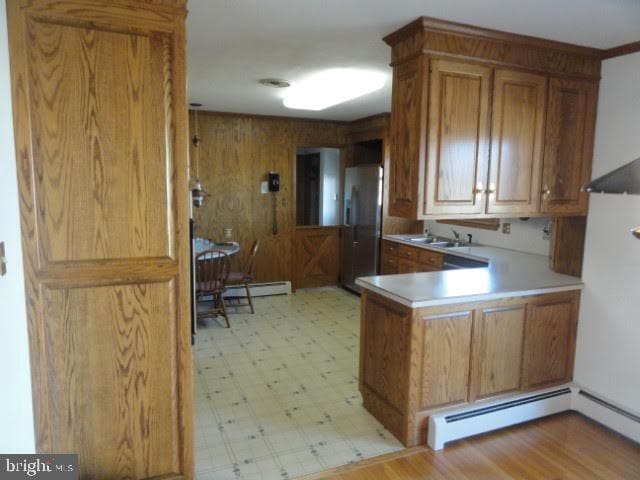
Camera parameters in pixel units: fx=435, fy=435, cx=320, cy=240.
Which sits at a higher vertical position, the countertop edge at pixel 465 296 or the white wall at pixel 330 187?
the white wall at pixel 330 187

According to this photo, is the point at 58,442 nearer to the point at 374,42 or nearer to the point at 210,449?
the point at 210,449

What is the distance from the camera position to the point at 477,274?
313cm

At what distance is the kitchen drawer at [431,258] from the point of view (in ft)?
14.4

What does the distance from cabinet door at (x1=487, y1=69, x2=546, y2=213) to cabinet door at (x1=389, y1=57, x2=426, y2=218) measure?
0.51 meters

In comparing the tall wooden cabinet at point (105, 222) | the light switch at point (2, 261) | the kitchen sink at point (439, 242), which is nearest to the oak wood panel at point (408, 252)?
the kitchen sink at point (439, 242)

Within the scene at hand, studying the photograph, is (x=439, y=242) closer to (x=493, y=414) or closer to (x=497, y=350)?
(x=497, y=350)

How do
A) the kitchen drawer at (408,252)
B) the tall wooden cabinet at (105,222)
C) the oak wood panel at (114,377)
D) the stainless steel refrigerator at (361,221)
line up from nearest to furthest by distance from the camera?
the tall wooden cabinet at (105,222) → the oak wood panel at (114,377) → the kitchen drawer at (408,252) → the stainless steel refrigerator at (361,221)

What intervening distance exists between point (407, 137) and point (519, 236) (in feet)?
7.49

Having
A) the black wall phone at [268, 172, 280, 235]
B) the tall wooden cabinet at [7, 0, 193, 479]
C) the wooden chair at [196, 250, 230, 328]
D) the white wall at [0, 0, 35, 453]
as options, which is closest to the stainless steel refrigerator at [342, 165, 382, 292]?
the black wall phone at [268, 172, 280, 235]

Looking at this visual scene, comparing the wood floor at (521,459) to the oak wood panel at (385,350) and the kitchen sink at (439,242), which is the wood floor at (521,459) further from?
the kitchen sink at (439,242)

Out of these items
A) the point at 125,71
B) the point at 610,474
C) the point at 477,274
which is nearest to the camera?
the point at 125,71

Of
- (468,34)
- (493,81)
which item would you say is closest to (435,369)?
(493,81)

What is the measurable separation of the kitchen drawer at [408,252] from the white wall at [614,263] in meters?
1.98

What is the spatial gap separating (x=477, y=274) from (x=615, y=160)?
1.11 metres
